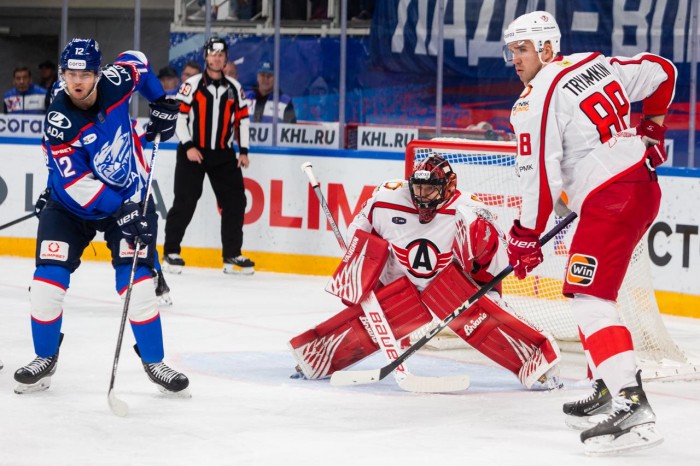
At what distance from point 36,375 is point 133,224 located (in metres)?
0.55

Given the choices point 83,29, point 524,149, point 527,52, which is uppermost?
point 83,29

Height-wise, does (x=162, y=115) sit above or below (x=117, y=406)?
above

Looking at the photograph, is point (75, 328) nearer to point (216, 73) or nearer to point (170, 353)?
point (170, 353)

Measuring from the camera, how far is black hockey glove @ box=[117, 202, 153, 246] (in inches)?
150

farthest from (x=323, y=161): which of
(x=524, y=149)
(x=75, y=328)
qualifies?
(x=524, y=149)

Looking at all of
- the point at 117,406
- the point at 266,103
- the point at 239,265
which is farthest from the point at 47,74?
the point at 117,406

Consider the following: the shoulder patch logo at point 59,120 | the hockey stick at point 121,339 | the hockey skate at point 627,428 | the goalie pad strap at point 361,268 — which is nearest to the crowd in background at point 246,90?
the goalie pad strap at point 361,268

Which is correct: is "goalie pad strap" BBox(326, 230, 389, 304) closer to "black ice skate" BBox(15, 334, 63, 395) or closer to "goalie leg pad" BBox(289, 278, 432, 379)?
"goalie leg pad" BBox(289, 278, 432, 379)

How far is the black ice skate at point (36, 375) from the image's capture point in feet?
12.7

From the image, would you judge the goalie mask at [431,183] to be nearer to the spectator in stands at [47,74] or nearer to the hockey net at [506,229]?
the hockey net at [506,229]

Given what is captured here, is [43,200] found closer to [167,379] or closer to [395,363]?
[167,379]

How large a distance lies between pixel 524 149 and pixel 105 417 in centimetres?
137

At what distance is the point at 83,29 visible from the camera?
934cm

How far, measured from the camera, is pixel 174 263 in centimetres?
699
